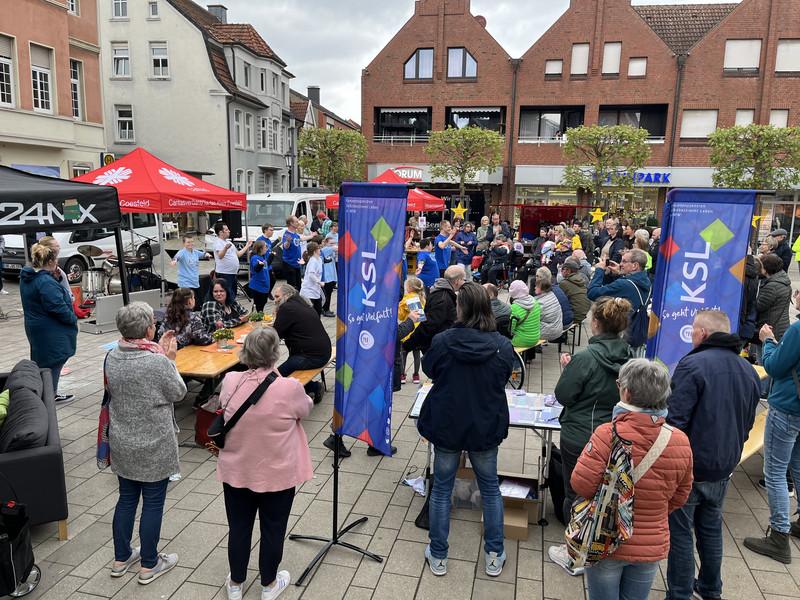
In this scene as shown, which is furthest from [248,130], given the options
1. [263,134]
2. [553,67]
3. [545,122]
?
[553,67]

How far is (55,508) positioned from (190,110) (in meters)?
28.9

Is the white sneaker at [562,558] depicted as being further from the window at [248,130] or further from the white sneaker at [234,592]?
the window at [248,130]

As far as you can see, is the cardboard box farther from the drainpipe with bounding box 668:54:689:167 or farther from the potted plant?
the drainpipe with bounding box 668:54:689:167

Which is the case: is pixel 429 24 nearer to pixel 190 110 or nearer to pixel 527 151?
pixel 527 151

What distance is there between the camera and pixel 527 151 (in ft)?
100

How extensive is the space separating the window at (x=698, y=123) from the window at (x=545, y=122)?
514 centimetres

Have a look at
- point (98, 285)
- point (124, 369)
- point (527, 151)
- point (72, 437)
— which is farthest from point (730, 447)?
point (527, 151)

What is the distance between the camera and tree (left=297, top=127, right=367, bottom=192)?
1109 inches

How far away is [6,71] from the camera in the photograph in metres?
17.3

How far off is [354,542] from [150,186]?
7151mm

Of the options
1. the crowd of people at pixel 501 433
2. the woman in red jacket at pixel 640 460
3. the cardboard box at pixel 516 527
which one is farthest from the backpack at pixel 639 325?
the woman in red jacket at pixel 640 460

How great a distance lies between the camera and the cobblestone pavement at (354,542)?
12.2 ft

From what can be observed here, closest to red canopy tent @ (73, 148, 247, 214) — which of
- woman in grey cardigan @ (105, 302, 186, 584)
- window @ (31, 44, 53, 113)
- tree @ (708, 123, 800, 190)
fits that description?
woman in grey cardigan @ (105, 302, 186, 584)

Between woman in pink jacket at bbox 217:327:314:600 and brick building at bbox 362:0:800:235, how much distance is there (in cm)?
2688
